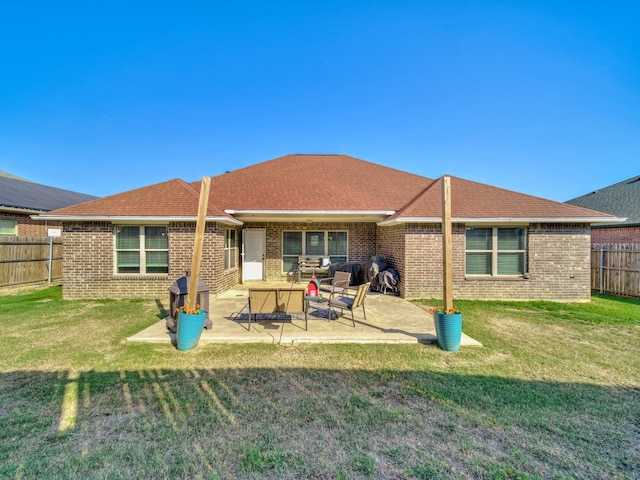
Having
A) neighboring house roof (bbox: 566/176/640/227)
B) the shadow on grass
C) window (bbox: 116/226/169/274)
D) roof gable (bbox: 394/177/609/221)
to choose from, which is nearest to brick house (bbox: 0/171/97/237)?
window (bbox: 116/226/169/274)

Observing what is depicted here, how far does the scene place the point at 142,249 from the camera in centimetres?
952

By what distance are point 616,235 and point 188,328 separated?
19296 millimetres

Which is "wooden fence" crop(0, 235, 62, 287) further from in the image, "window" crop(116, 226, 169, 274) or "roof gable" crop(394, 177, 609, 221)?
"roof gable" crop(394, 177, 609, 221)

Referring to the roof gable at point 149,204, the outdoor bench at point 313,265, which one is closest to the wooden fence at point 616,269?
the outdoor bench at point 313,265

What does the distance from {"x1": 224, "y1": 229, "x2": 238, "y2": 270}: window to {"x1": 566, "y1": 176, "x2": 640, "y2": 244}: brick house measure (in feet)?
48.9

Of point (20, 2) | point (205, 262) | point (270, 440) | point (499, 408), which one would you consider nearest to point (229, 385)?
point (270, 440)

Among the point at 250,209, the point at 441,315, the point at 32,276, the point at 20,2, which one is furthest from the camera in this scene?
the point at 32,276

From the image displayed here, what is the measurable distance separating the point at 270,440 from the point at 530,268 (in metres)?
10.1

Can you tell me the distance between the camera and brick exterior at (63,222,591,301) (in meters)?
9.39

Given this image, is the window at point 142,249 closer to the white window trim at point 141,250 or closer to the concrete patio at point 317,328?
the white window trim at point 141,250

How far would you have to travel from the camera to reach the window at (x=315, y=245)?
1279 centimetres

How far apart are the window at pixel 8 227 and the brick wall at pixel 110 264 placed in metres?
8.02

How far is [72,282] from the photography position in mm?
9414

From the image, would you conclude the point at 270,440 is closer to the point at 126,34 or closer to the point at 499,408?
the point at 499,408
